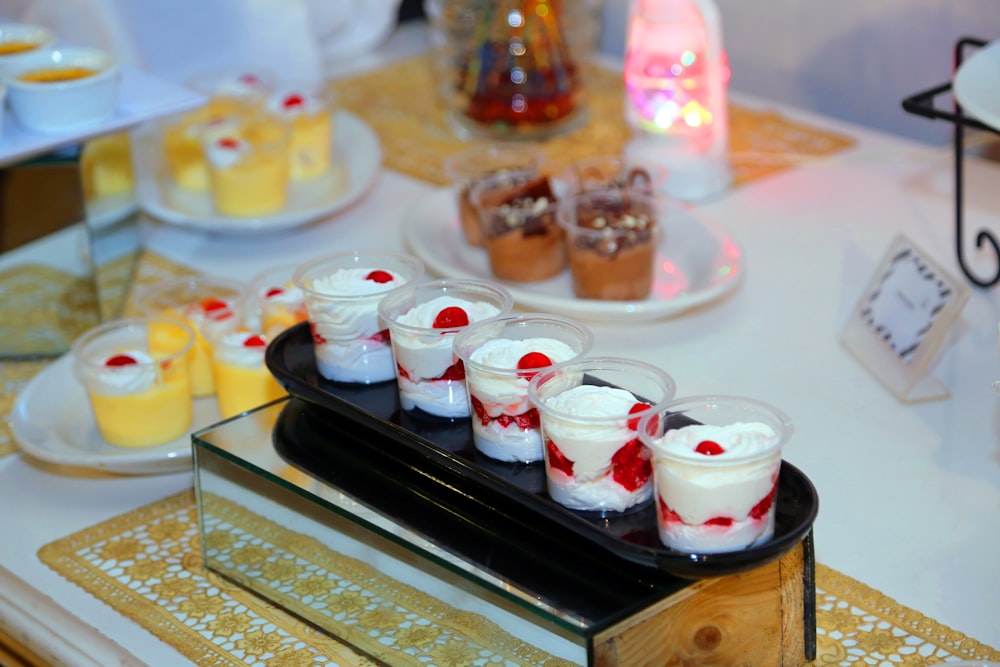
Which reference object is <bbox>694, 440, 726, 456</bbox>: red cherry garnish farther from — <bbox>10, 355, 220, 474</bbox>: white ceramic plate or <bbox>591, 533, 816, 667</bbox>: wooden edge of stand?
<bbox>10, 355, 220, 474</bbox>: white ceramic plate

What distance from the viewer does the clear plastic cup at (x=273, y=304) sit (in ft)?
3.72

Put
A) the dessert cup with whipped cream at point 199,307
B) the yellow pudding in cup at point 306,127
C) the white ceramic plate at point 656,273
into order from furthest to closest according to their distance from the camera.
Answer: the yellow pudding in cup at point 306,127
the white ceramic plate at point 656,273
the dessert cup with whipped cream at point 199,307

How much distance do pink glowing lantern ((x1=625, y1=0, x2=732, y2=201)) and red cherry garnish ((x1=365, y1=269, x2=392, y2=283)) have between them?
71cm

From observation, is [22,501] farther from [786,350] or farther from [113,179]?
[786,350]

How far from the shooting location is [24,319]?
1.35 metres

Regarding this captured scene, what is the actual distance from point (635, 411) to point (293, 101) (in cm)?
97

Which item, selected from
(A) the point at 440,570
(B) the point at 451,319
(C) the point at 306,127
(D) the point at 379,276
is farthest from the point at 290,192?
(A) the point at 440,570

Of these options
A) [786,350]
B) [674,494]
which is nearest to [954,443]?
[786,350]

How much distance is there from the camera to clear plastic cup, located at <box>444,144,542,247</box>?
56.8 inches

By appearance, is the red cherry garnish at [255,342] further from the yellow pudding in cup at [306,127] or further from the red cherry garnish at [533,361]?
the yellow pudding in cup at [306,127]

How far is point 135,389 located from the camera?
42.3 inches

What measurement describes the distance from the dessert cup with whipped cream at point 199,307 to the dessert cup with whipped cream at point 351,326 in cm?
21

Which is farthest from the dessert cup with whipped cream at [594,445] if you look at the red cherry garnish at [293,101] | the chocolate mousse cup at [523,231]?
the red cherry garnish at [293,101]

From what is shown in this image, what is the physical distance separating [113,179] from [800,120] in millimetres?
947
